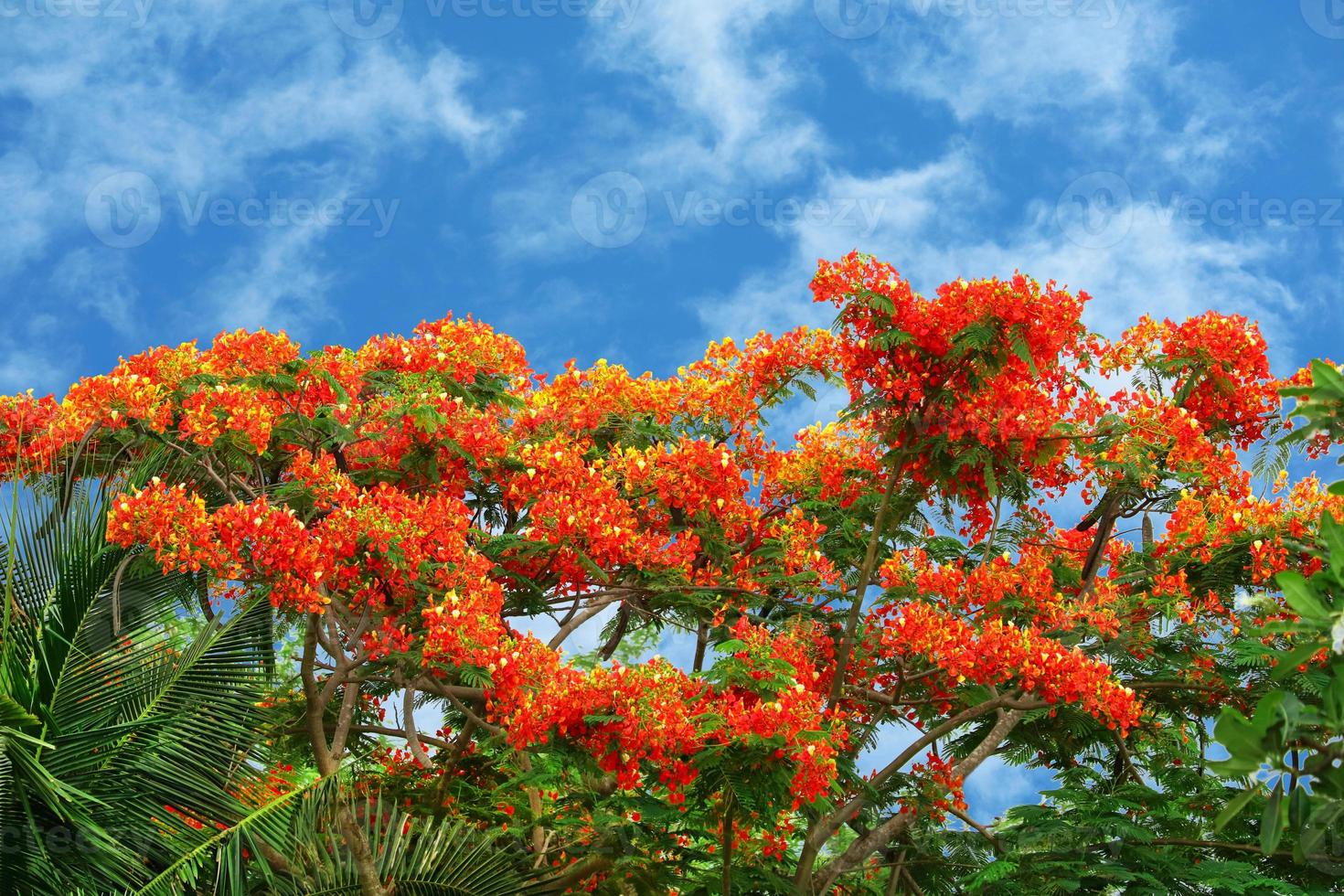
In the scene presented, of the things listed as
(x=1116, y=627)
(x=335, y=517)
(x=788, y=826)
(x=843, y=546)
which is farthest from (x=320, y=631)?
(x=1116, y=627)

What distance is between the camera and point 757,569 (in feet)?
32.1

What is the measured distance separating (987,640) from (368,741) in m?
5.22

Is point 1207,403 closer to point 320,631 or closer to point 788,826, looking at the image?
point 788,826

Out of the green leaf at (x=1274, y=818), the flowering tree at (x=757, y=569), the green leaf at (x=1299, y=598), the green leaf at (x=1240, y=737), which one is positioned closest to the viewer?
the green leaf at (x=1240, y=737)

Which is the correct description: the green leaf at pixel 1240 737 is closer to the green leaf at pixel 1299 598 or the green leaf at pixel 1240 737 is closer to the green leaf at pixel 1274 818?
the green leaf at pixel 1274 818

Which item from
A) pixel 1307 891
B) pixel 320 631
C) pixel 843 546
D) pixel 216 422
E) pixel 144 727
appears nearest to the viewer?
pixel 144 727

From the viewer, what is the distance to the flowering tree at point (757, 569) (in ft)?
26.2

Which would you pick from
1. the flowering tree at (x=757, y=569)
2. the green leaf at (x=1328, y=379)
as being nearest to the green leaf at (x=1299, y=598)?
the green leaf at (x=1328, y=379)

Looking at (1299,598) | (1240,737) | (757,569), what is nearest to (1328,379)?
(1299,598)

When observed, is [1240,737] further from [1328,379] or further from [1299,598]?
[1328,379]

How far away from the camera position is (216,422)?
9422 mm

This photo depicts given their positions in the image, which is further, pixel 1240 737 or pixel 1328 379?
pixel 1328 379

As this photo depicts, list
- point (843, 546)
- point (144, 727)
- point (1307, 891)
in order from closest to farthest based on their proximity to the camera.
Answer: point (144, 727)
point (1307, 891)
point (843, 546)

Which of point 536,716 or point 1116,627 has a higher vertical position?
point 1116,627
